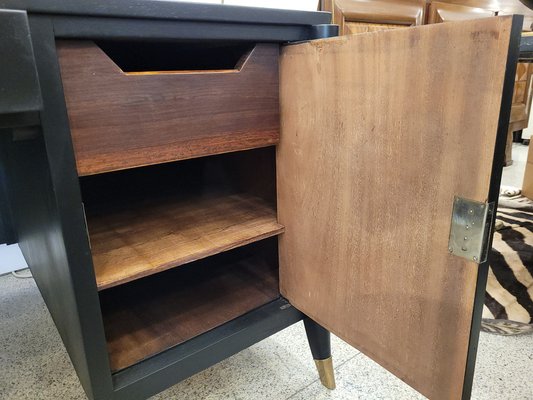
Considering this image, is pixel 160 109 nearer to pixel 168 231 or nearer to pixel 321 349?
pixel 168 231

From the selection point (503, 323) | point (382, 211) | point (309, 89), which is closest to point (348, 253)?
point (382, 211)

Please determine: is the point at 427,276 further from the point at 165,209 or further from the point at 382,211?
the point at 165,209

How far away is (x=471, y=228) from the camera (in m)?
0.38

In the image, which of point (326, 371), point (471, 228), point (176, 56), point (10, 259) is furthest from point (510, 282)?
point (10, 259)

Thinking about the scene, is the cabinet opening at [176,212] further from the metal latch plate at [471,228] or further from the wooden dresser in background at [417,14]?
the wooden dresser in background at [417,14]

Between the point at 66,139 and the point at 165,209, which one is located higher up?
the point at 66,139

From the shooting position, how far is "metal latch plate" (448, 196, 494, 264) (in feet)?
1.22

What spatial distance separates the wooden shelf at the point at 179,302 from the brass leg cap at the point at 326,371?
0.60ft

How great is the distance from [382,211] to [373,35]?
0.63 ft

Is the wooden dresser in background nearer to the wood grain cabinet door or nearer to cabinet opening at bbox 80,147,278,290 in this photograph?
the wood grain cabinet door

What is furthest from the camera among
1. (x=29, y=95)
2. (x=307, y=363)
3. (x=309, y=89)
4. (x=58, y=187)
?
(x=307, y=363)

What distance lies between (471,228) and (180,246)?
38cm

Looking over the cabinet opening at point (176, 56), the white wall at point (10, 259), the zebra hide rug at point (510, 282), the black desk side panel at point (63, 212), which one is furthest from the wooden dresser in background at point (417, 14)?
the white wall at point (10, 259)

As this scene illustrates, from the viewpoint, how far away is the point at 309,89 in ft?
1.74
